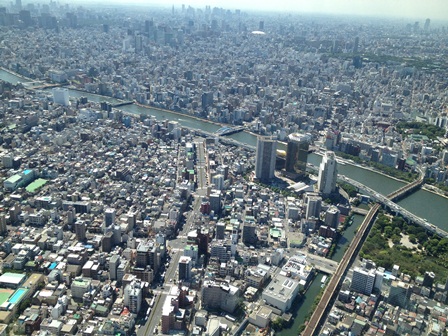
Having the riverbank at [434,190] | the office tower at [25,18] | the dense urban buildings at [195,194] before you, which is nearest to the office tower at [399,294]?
the dense urban buildings at [195,194]

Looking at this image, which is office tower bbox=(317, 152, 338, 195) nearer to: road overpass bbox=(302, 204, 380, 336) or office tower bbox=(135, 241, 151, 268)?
road overpass bbox=(302, 204, 380, 336)

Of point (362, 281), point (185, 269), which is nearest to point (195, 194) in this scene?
point (185, 269)

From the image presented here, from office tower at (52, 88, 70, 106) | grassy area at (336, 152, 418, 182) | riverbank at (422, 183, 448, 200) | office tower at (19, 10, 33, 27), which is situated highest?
office tower at (19, 10, 33, 27)

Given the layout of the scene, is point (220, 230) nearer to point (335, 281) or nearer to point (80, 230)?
point (335, 281)

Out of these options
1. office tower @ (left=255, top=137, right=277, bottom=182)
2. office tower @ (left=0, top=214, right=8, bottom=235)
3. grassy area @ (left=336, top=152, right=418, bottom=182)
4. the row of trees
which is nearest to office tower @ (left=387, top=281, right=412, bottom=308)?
office tower @ (left=255, top=137, right=277, bottom=182)

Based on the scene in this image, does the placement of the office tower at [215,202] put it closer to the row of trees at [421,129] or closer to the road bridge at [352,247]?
the road bridge at [352,247]

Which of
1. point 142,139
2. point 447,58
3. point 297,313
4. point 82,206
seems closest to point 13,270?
point 82,206

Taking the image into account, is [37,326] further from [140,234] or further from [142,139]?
[142,139]
